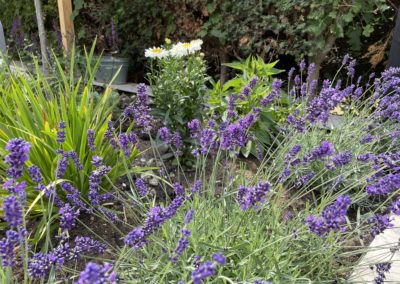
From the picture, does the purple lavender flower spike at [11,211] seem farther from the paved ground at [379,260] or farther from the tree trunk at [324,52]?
the tree trunk at [324,52]

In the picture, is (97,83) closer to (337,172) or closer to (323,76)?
(323,76)

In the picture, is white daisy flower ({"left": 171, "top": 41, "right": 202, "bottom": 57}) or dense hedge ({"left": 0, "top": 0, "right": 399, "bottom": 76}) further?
dense hedge ({"left": 0, "top": 0, "right": 399, "bottom": 76})

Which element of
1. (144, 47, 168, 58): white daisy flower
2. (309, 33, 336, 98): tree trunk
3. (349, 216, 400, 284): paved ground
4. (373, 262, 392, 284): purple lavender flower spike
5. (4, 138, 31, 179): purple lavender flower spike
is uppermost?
(4, 138, 31, 179): purple lavender flower spike

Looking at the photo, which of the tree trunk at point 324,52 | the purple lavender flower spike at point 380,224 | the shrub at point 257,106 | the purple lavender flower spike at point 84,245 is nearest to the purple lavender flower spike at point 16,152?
the purple lavender flower spike at point 84,245

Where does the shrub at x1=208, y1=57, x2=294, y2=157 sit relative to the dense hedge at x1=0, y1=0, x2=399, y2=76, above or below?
below

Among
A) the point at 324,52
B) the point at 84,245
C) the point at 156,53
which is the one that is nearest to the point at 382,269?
the point at 84,245

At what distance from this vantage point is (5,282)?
111cm

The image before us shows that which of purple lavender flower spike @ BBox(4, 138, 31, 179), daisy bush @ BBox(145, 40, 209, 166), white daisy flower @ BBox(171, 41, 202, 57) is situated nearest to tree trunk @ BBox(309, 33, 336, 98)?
white daisy flower @ BBox(171, 41, 202, 57)

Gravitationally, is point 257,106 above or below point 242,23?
below

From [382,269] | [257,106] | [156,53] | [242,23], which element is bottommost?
[382,269]

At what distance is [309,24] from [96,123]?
2.65 m

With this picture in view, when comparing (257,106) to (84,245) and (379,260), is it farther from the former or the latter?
(84,245)

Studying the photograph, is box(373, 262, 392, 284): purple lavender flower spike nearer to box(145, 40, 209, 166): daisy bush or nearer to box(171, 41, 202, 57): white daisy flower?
box(145, 40, 209, 166): daisy bush

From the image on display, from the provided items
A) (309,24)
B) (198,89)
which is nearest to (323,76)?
(309,24)
